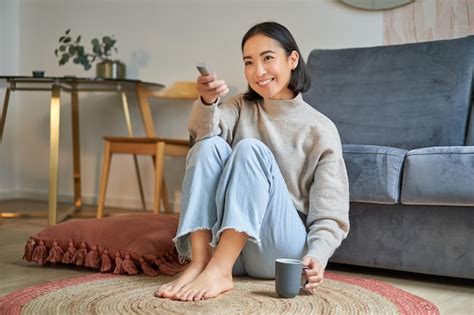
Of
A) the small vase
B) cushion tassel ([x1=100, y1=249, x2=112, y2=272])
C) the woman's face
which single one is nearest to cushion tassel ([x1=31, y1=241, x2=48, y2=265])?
cushion tassel ([x1=100, y1=249, x2=112, y2=272])

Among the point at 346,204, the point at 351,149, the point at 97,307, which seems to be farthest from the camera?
the point at 351,149

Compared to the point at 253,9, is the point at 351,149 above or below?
below

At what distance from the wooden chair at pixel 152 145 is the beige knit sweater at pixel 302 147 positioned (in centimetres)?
133

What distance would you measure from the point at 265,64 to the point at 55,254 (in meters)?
0.91

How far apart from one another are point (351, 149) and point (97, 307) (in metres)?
0.99

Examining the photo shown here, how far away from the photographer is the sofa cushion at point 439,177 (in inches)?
74.0

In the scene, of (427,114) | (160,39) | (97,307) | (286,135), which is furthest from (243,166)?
(160,39)

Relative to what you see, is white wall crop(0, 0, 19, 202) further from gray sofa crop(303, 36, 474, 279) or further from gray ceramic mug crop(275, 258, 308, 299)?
gray ceramic mug crop(275, 258, 308, 299)

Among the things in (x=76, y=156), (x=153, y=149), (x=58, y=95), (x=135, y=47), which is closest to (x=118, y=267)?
(x=153, y=149)

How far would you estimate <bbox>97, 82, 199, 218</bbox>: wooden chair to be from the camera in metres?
3.23

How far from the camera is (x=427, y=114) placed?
241 centimetres

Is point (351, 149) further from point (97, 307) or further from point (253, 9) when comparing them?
point (253, 9)

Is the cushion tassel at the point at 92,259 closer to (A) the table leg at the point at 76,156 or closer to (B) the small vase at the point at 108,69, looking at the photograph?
(B) the small vase at the point at 108,69

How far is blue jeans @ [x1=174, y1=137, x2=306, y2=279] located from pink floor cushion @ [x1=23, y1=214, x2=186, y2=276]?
28cm
